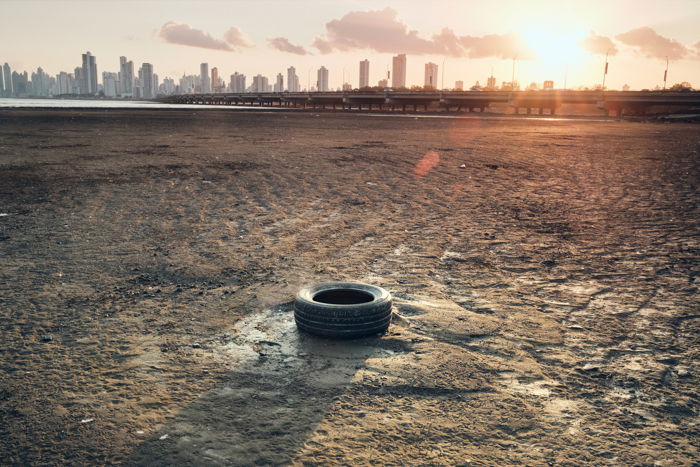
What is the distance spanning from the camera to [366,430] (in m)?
2.88

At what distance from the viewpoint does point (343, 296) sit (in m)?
4.56

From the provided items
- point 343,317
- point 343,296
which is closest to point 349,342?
point 343,317

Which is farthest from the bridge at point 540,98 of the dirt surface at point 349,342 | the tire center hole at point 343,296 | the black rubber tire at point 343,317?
the black rubber tire at point 343,317

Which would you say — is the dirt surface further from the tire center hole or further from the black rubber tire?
the tire center hole

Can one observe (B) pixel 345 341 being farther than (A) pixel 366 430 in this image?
Yes

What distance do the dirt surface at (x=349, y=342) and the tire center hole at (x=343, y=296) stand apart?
0.37m

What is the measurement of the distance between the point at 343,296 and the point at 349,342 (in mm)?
607

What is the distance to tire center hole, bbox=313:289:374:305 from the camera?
14.6ft

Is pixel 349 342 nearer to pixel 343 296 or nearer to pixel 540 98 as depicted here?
pixel 343 296

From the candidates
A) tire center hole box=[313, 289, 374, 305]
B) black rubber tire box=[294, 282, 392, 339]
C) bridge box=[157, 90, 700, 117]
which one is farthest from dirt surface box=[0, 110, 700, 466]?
bridge box=[157, 90, 700, 117]

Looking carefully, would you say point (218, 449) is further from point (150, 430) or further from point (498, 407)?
point (498, 407)

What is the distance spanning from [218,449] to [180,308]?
2.20 metres

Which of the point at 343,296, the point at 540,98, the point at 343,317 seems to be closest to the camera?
the point at 343,317

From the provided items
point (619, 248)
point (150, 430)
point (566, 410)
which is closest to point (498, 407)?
point (566, 410)
